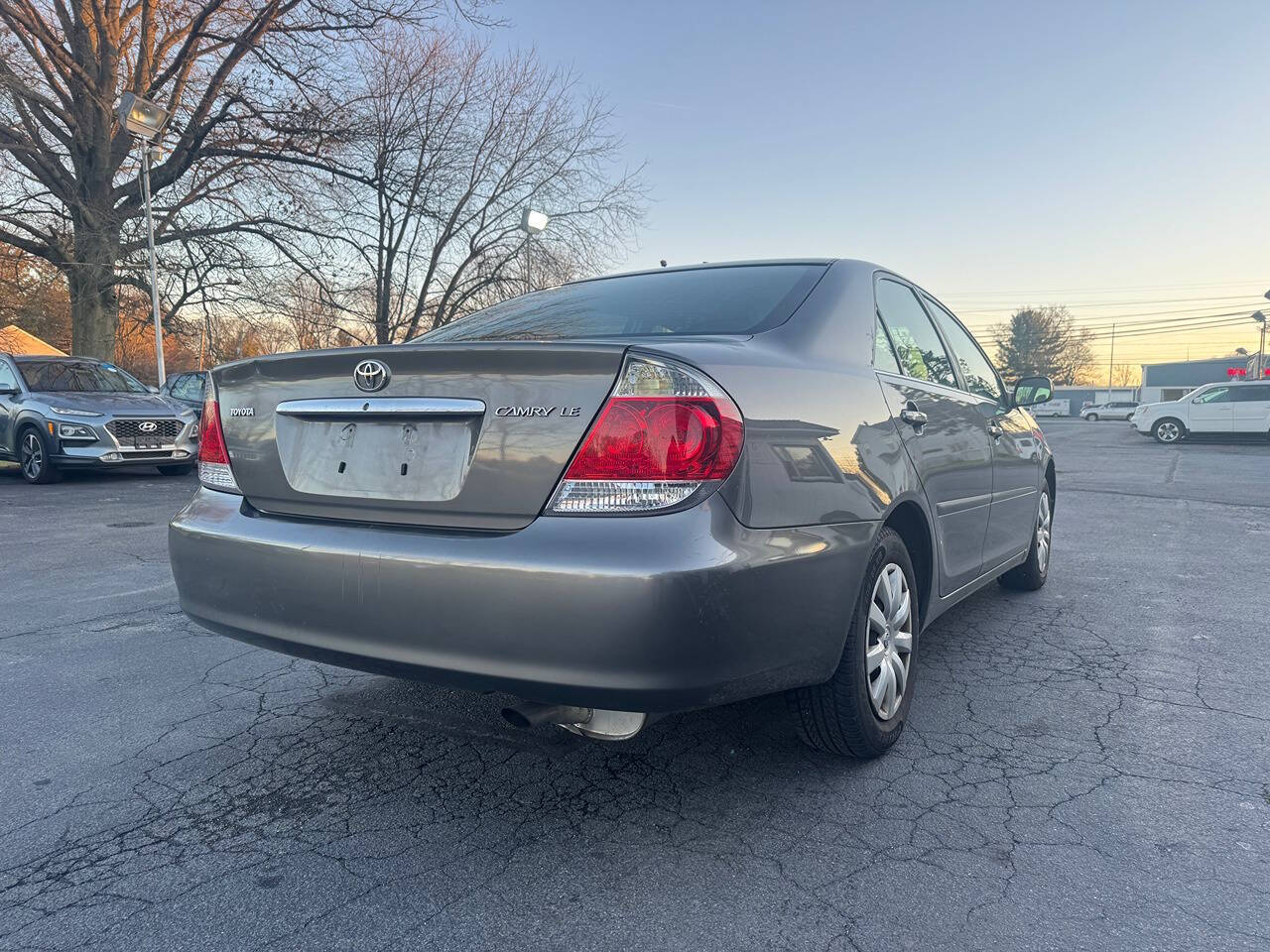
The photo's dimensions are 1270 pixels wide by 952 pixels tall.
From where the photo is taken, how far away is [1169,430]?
2467 cm

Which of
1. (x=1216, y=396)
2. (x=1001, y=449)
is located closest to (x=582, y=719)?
(x=1001, y=449)

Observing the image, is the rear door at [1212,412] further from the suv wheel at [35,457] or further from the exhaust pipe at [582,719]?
the exhaust pipe at [582,719]

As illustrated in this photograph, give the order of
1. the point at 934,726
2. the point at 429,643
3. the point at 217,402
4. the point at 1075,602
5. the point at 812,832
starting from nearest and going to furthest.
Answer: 1. the point at 429,643
2. the point at 812,832
3. the point at 217,402
4. the point at 934,726
5. the point at 1075,602

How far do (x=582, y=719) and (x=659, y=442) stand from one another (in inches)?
27.9

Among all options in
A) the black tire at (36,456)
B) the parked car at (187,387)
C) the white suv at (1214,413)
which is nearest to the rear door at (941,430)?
the black tire at (36,456)

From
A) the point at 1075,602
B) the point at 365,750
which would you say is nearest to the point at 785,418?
the point at 365,750

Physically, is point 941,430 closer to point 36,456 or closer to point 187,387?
point 36,456

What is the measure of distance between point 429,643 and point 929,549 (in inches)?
70.8

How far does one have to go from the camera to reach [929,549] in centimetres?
307

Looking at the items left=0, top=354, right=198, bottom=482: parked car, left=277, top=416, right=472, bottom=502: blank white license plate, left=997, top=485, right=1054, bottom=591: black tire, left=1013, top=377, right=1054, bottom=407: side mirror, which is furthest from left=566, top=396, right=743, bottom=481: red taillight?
left=0, top=354, right=198, bottom=482: parked car

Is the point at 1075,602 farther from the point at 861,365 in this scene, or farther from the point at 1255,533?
the point at 1255,533

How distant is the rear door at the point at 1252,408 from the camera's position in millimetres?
22844

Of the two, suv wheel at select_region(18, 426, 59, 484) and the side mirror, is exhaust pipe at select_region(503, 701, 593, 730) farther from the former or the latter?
suv wheel at select_region(18, 426, 59, 484)

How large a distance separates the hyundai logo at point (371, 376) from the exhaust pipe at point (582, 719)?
0.90 meters
